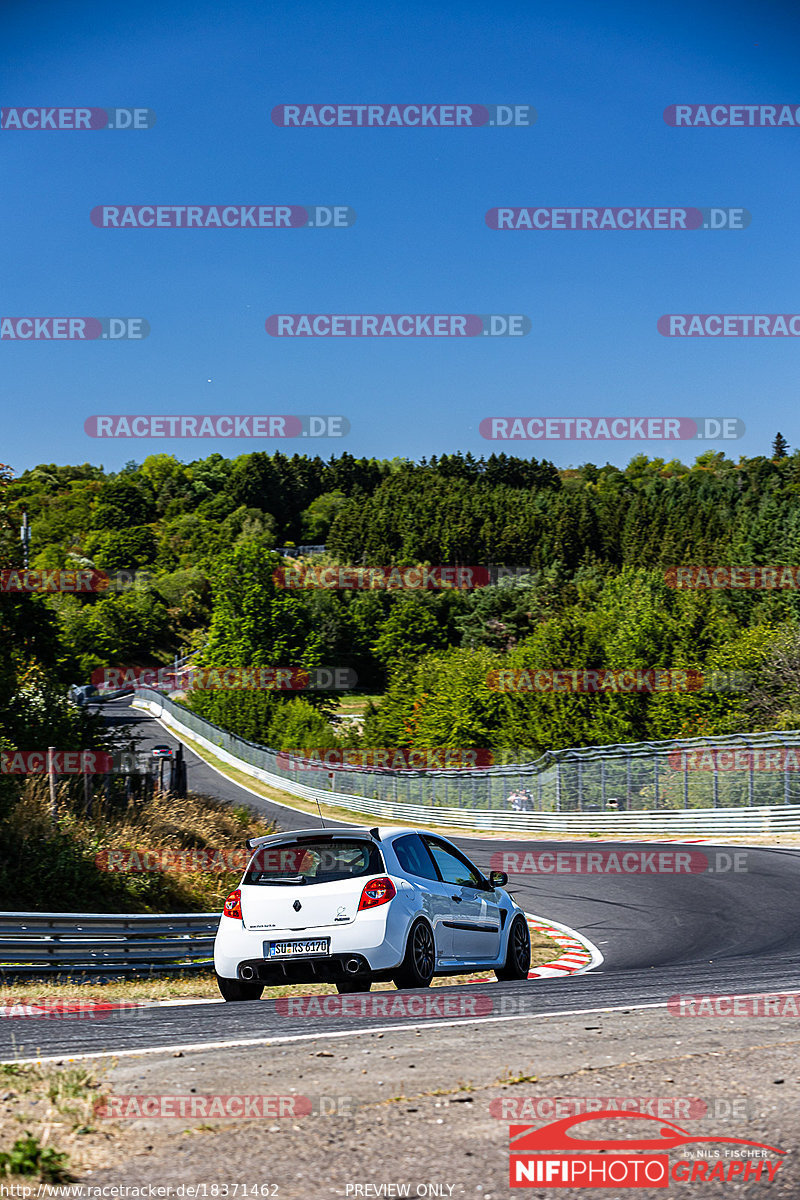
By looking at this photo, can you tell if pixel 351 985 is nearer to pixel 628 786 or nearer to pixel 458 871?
pixel 458 871

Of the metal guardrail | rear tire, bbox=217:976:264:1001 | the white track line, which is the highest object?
the white track line

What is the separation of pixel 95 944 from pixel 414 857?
421 cm

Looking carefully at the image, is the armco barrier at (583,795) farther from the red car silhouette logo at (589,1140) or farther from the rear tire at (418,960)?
the red car silhouette logo at (589,1140)

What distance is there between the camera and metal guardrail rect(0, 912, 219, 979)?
37.6 ft

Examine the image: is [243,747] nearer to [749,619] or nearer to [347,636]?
[749,619]

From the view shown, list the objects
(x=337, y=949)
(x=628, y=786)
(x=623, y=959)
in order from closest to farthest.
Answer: (x=337, y=949)
(x=623, y=959)
(x=628, y=786)

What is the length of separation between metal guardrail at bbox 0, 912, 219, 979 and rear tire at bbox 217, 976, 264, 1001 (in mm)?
2946

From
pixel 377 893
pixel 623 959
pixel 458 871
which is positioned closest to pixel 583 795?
pixel 623 959

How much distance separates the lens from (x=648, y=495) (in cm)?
16712

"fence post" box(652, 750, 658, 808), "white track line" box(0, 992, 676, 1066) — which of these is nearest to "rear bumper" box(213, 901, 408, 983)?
"white track line" box(0, 992, 676, 1066)

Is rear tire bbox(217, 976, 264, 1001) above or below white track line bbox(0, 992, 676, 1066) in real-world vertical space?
below

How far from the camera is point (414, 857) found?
31.9ft

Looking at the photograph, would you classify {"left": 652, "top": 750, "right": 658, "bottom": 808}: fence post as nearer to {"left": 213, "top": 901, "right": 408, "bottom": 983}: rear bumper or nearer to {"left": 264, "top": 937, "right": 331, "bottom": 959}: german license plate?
{"left": 213, "top": 901, "right": 408, "bottom": 983}: rear bumper

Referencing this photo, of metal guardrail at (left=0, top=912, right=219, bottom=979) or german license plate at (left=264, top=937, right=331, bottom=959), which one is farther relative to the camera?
metal guardrail at (left=0, top=912, right=219, bottom=979)
